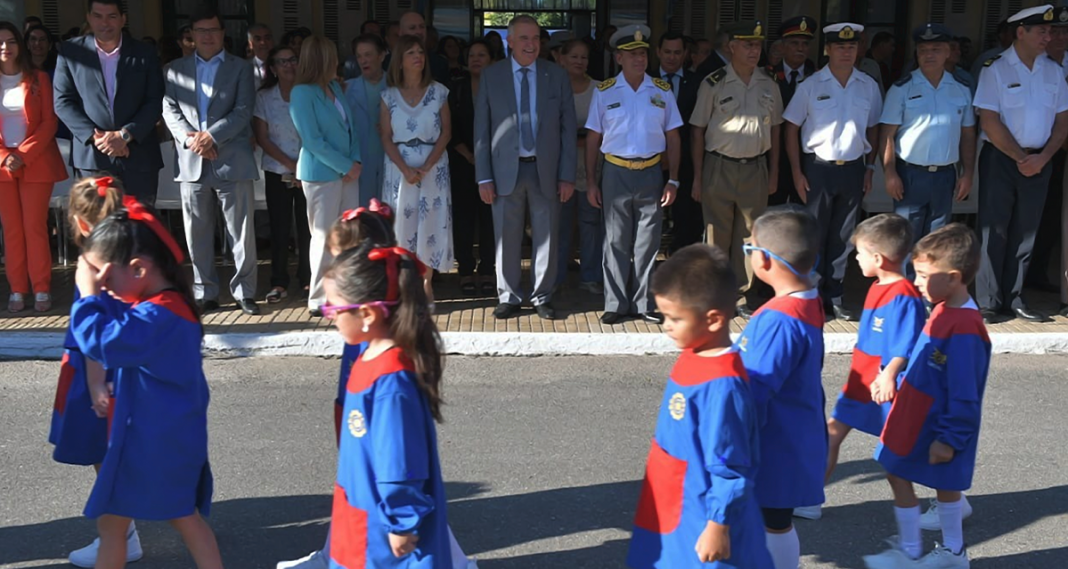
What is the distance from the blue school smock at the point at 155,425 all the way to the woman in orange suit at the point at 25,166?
419cm

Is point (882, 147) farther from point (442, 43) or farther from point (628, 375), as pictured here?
point (442, 43)

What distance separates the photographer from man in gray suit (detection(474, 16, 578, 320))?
6.83 metres

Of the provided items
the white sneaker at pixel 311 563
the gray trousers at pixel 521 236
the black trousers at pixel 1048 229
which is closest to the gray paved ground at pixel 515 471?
the white sneaker at pixel 311 563

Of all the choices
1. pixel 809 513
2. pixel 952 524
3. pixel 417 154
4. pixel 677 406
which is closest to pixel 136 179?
pixel 417 154

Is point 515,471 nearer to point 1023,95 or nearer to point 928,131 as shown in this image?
point 928,131

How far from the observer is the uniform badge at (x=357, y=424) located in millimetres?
2844

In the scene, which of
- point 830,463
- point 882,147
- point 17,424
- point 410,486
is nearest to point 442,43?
point 882,147

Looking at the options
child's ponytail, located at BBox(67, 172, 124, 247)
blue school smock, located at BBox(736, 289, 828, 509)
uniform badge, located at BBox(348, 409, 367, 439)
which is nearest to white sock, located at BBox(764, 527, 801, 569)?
blue school smock, located at BBox(736, 289, 828, 509)

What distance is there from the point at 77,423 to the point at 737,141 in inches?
179

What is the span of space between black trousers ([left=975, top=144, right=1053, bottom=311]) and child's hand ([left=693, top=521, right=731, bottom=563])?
4927 mm

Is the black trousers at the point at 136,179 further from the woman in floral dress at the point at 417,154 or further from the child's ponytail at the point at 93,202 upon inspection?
the child's ponytail at the point at 93,202

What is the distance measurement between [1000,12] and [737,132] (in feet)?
22.5

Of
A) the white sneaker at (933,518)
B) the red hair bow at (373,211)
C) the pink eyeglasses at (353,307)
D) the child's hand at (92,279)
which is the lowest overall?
the white sneaker at (933,518)

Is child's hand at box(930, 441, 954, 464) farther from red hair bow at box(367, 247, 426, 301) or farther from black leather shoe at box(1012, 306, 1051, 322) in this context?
black leather shoe at box(1012, 306, 1051, 322)
